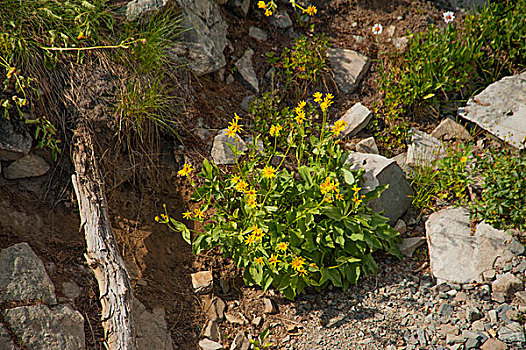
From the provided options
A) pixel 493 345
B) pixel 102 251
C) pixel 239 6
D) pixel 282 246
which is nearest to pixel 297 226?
pixel 282 246

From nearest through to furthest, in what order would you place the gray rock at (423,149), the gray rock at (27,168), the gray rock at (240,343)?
the gray rock at (240,343) → the gray rock at (27,168) → the gray rock at (423,149)

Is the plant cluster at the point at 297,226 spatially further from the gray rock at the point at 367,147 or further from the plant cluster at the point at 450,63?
the plant cluster at the point at 450,63

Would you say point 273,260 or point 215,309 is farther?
point 215,309

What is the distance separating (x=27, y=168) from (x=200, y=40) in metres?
1.92

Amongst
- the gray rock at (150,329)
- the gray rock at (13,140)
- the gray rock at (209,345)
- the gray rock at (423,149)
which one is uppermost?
the gray rock at (13,140)

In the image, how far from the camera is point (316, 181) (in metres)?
3.30

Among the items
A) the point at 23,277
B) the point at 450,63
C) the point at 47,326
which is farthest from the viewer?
the point at 450,63

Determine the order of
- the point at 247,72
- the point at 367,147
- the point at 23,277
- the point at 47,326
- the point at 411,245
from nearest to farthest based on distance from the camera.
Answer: the point at 47,326
the point at 23,277
the point at 411,245
the point at 367,147
the point at 247,72

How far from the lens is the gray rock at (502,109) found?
4.15 metres

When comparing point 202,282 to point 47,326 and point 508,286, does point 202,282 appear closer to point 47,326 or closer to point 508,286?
point 47,326

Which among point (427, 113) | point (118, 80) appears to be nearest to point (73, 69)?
point (118, 80)

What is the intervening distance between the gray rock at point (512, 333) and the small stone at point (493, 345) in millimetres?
45

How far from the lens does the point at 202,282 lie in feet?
11.0

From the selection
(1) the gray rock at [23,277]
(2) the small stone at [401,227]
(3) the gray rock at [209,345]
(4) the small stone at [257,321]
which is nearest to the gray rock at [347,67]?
(2) the small stone at [401,227]
